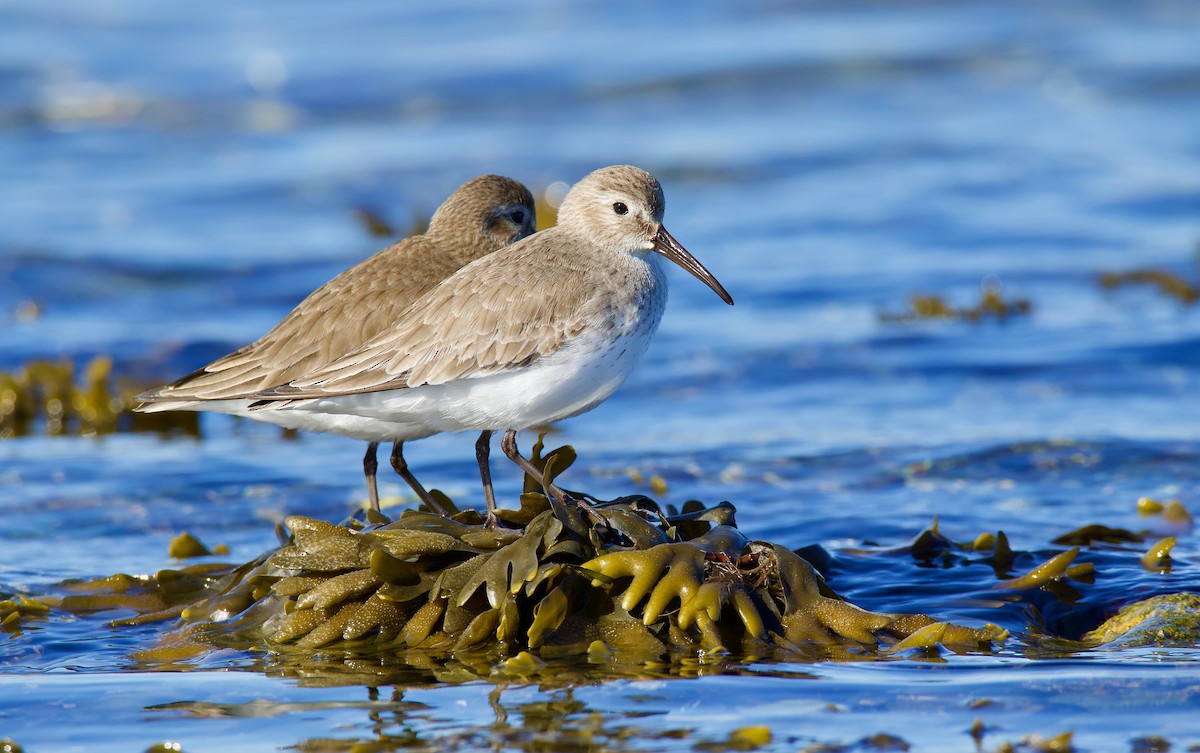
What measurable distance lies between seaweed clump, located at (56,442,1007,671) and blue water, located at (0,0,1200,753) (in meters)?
0.24

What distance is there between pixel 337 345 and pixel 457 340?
0.65 metres

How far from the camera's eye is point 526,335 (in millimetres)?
5203

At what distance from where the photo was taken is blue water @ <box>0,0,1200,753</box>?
440 cm

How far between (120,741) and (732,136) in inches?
494

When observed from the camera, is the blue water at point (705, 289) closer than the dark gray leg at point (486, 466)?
Yes

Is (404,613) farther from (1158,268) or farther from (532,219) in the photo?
(1158,268)

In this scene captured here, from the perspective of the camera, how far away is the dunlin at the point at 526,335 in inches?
204

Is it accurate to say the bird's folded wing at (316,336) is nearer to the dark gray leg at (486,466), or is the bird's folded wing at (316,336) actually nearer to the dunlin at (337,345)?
the dunlin at (337,345)

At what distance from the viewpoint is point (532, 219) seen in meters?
6.76

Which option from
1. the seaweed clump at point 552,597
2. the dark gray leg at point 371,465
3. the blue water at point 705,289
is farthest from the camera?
the dark gray leg at point 371,465

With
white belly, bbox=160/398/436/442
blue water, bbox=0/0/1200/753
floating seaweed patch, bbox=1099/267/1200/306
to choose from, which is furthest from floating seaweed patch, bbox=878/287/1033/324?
white belly, bbox=160/398/436/442

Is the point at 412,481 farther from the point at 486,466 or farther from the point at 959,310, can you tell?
the point at 959,310

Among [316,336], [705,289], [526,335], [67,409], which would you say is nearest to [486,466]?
[526,335]

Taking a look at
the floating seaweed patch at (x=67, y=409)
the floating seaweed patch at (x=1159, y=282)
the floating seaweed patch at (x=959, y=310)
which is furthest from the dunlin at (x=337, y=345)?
the floating seaweed patch at (x=1159, y=282)
